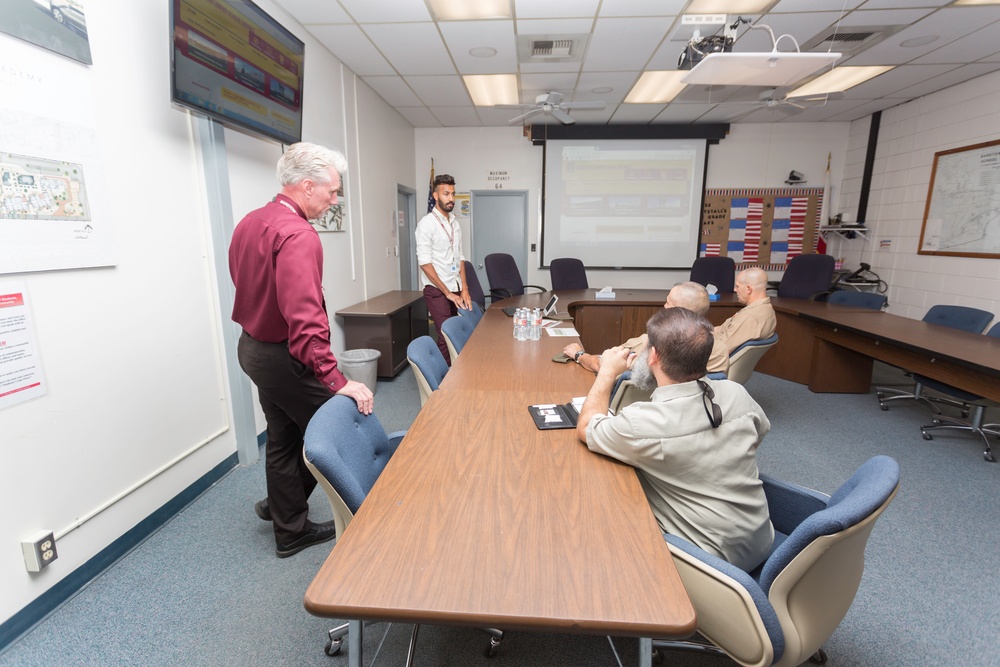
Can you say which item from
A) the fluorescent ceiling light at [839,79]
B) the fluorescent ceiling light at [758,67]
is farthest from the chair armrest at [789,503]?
the fluorescent ceiling light at [839,79]

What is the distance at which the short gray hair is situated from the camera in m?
1.71

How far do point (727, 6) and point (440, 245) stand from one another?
2.69 meters

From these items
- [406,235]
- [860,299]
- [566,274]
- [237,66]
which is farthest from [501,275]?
[860,299]

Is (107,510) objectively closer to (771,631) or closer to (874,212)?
(771,631)

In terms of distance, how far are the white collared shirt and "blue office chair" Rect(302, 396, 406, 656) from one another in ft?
7.99

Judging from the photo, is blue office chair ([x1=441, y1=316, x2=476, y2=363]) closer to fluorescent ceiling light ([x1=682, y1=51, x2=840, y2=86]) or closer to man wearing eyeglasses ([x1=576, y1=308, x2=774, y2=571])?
man wearing eyeglasses ([x1=576, y1=308, x2=774, y2=571])

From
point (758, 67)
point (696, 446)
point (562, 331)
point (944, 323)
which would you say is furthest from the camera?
point (944, 323)

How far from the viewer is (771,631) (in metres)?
0.98

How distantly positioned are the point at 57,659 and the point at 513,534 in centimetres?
168

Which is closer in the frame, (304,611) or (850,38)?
(304,611)

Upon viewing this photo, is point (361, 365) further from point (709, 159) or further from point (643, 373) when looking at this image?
point (709, 159)

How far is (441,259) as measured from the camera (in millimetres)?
3928

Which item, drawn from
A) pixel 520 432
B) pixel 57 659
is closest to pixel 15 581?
pixel 57 659

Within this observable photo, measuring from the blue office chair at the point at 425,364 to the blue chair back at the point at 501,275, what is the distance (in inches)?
126
